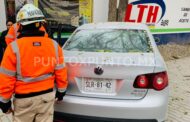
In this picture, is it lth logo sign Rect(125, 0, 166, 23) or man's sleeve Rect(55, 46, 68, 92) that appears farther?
lth logo sign Rect(125, 0, 166, 23)

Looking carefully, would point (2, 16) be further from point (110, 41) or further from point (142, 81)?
point (142, 81)

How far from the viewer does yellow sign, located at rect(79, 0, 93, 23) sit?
9.63 m

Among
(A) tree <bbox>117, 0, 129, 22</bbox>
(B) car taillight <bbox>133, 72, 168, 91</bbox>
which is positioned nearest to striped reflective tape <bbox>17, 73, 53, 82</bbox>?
(B) car taillight <bbox>133, 72, 168, 91</bbox>

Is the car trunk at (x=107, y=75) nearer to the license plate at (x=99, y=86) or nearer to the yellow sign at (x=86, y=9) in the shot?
the license plate at (x=99, y=86)

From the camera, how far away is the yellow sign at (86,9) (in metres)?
9.63

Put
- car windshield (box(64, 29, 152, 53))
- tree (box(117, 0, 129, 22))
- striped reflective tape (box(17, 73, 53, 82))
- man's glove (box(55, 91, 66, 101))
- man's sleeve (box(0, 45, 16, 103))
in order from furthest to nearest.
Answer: tree (box(117, 0, 129, 22))
car windshield (box(64, 29, 152, 53))
man's glove (box(55, 91, 66, 101))
striped reflective tape (box(17, 73, 53, 82))
man's sleeve (box(0, 45, 16, 103))

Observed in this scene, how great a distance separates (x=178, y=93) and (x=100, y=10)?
13.9ft

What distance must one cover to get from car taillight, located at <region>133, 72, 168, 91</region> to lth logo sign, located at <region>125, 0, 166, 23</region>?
22.6ft

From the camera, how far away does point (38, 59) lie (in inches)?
119

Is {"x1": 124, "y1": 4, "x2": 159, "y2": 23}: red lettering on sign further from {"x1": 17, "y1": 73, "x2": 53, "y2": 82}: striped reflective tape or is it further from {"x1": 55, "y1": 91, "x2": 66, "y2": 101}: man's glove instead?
{"x1": 17, "y1": 73, "x2": 53, "y2": 82}: striped reflective tape

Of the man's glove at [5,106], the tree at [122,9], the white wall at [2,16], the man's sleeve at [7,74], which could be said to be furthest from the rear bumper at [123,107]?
the tree at [122,9]

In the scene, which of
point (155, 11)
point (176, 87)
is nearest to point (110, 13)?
point (155, 11)

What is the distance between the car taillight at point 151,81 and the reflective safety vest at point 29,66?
0.93 meters

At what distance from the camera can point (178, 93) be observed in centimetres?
666
